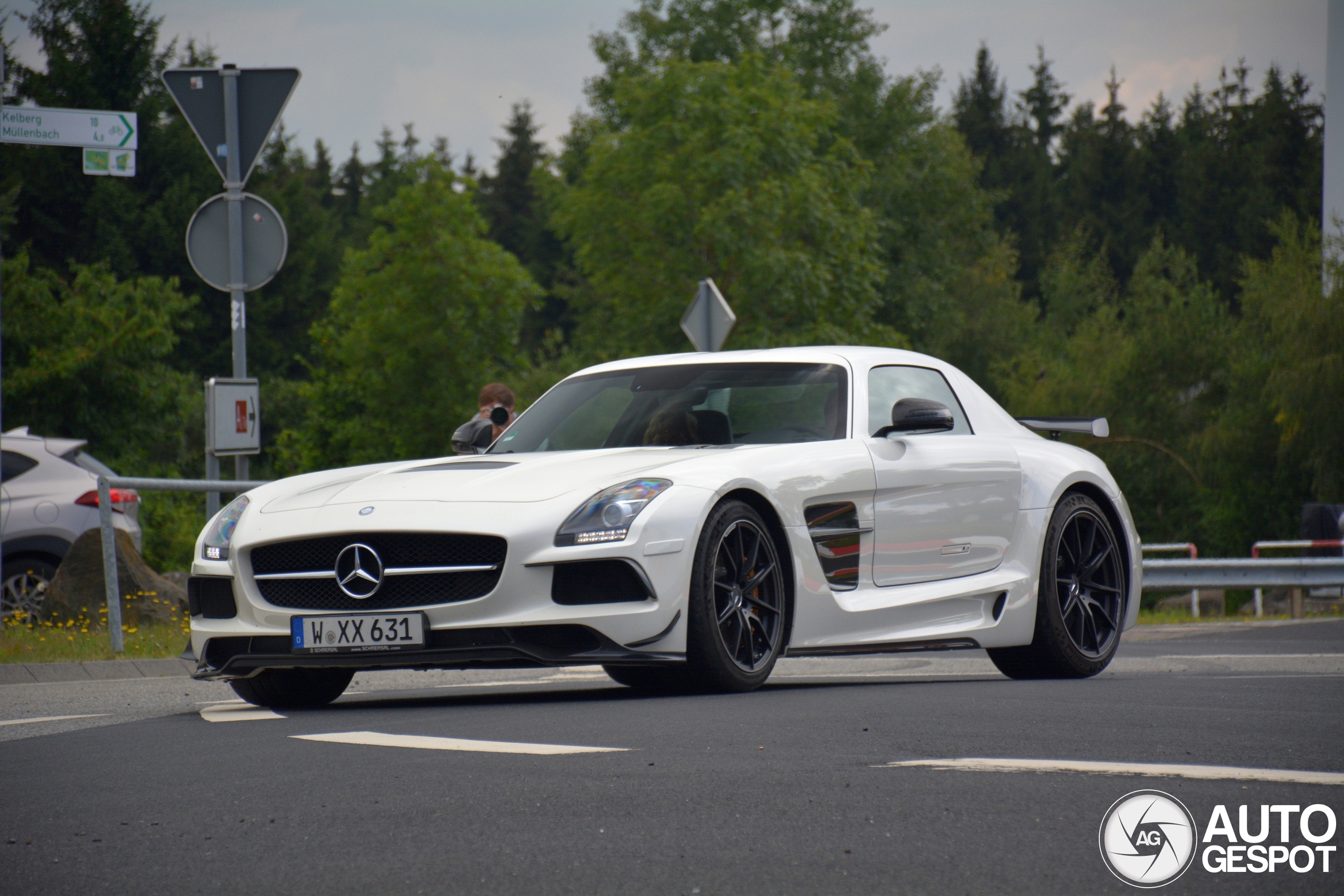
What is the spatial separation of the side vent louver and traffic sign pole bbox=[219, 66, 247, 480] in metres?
4.92

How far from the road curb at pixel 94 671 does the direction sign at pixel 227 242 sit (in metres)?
2.53

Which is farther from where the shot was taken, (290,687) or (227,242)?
(227,242)

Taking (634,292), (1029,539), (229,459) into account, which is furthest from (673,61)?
(1029,539)

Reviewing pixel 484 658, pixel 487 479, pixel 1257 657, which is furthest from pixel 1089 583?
pixel 484 658

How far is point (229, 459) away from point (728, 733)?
5837 cm

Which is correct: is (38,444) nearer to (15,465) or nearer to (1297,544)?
(15,465)

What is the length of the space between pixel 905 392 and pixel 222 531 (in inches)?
122

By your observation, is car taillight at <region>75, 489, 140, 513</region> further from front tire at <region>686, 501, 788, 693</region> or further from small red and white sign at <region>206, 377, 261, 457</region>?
front tire at <region>686, 501, 788, 693</region>

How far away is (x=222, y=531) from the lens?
22.7 feet

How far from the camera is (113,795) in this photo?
4.59 meters

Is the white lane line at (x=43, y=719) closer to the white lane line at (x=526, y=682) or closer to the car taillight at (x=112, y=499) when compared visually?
the white lane line at (x=526, y=682)

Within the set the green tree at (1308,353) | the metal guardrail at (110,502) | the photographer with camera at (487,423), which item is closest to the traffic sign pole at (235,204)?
the metal guardrail at (110,502)

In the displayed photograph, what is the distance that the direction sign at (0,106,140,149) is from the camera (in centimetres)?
1101

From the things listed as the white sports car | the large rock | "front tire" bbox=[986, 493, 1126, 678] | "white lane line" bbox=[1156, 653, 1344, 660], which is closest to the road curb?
the large rock
